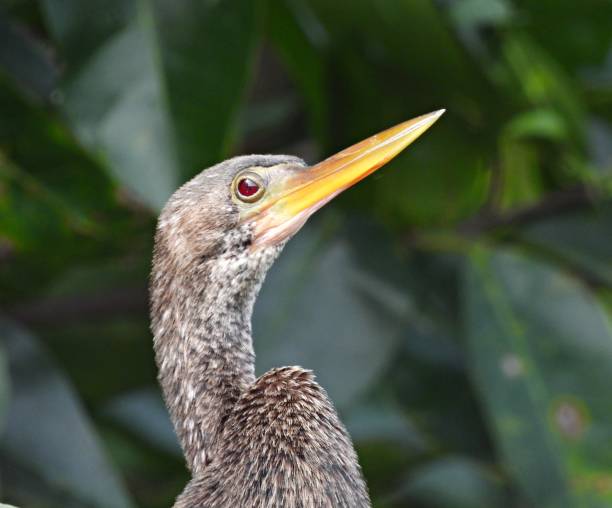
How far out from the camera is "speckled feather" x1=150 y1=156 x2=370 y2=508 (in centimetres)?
148

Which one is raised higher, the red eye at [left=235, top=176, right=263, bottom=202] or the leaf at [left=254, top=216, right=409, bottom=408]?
the leaf at [left=254, top=216, right=409, bottom=408]

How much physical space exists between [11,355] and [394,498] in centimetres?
96

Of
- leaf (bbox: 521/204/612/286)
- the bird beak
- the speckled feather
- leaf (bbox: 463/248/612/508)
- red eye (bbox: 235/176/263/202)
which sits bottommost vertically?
the speckled feather

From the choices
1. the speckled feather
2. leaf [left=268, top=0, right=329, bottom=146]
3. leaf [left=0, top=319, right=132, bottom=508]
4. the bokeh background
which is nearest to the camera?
the speckled feather

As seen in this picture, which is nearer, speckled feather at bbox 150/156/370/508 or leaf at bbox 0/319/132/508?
speckled feather at bbox 150/156/370/508

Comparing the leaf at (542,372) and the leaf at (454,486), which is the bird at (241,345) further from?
the leaf at (454,486)

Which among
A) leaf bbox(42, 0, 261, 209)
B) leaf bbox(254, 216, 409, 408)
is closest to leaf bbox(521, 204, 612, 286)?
leaf bbox(254, 216, 409, 408)

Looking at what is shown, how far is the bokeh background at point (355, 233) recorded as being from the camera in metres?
2.33

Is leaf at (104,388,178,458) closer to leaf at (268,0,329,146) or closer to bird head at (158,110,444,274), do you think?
leaf at (268,0,329,146)

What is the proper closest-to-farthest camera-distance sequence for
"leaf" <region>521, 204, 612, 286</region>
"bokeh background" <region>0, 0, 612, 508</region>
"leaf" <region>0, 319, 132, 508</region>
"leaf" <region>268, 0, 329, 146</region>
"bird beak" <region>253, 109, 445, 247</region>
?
"bird beak" <region>253, 109, 445, 247</region>, "bokeh background" <region>0, 0, 612, 508</region>, "leaf" <region>0, 319, 132, 508</region>, "leaf" <region>268, 0, 329, 146</region>, "leaf" <region>521, 204, 612, 286</region>

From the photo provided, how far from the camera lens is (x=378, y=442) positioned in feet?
9.70

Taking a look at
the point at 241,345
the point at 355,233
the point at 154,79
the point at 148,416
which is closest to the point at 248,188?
the point at 241,345

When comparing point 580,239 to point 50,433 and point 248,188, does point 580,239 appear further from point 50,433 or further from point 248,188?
point 248,188

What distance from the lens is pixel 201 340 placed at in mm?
1605
